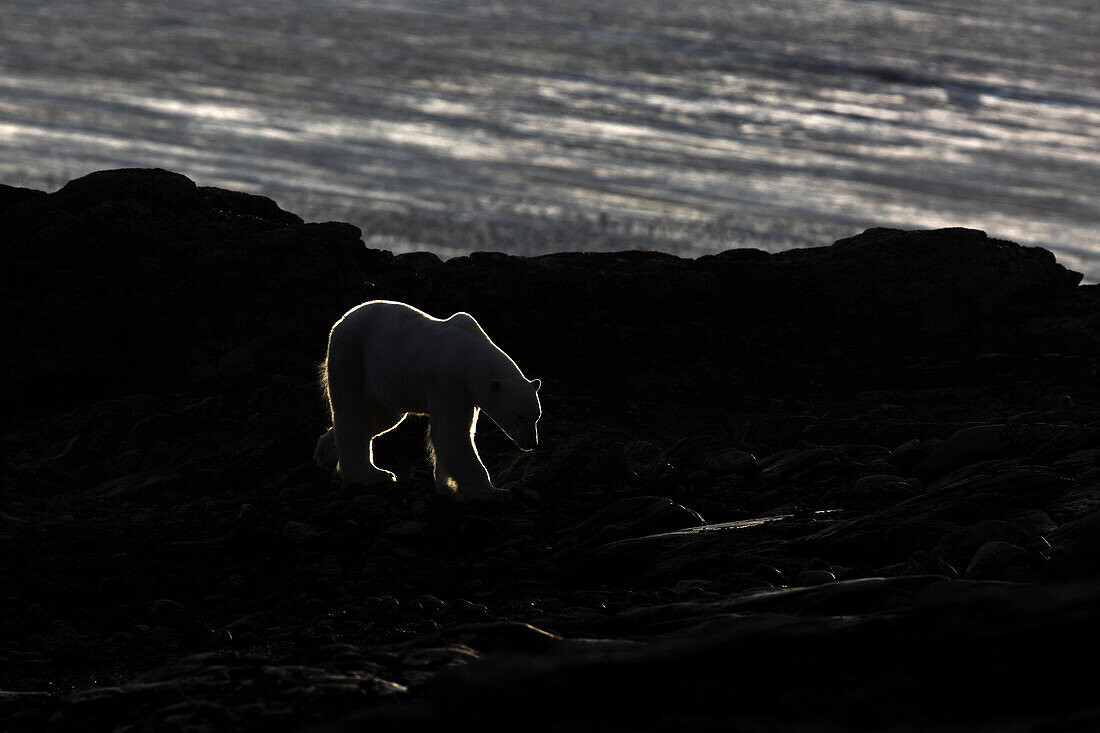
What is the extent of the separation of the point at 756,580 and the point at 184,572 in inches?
143

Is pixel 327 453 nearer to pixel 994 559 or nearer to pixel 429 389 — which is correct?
pixel 429 389

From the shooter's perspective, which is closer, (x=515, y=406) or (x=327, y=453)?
(x=515, y=406)

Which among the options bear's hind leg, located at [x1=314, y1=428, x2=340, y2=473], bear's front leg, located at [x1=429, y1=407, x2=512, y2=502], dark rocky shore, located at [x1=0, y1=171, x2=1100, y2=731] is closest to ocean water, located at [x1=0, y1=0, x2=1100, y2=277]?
dark rocky shore, located at [x1=0, y1=171, x2=1100, y2=731]

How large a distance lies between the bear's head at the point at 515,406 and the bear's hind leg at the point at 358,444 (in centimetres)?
122

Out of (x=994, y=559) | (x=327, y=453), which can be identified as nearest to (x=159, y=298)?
(x=327, y=453)

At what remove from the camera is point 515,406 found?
966 centimetres

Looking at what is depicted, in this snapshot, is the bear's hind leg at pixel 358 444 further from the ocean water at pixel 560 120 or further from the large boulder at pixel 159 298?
the ocean water at pixel 560 120

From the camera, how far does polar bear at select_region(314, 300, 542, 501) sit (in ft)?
32.0

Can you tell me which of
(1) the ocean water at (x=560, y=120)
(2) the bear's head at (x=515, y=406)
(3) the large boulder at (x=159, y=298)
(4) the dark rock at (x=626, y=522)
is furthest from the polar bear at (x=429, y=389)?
(1) the ocean water at (x=560, y=120)

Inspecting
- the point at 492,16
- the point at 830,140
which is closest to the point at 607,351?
the point at 830,140

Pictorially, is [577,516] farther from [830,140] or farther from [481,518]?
[830,140]

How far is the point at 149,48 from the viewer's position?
39.3 meters

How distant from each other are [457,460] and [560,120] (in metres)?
23.9

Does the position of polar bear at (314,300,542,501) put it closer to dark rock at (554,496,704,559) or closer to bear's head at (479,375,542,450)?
bear's head at (479,375,542,450)
